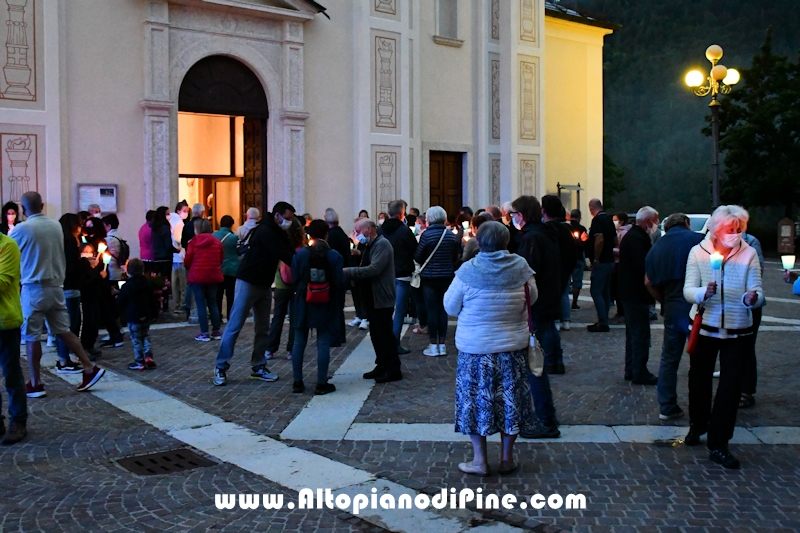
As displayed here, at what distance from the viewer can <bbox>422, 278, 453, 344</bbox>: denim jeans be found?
1066cm

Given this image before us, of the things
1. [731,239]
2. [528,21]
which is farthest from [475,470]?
[528,21]

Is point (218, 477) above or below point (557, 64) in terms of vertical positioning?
below

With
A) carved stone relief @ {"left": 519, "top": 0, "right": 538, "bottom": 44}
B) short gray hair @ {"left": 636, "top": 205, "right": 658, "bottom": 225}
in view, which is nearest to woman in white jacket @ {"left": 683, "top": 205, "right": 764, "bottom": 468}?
short gray hair @ {"left": 636, "top": 205, "right": 658, "bottom": 225}

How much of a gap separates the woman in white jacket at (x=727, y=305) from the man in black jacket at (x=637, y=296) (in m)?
2.39

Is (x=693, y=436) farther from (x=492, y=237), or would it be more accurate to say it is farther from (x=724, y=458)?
(x=492, y=237)

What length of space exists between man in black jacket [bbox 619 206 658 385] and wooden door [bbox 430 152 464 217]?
14173 millimetres

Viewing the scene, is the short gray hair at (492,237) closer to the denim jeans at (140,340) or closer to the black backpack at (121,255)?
the denim jeans at (140,340)

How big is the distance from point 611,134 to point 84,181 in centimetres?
3706

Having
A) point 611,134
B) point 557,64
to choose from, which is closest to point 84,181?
point 557,64

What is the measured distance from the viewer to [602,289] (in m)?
12.7

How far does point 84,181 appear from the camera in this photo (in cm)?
1697

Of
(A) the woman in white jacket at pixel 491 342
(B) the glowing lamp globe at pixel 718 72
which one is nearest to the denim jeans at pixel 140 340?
(A) the woman in white jacket at pixel 491 342

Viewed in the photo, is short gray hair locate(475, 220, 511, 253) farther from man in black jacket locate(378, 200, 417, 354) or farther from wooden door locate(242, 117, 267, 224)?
wooden door locate(242, 117, 267, 224)

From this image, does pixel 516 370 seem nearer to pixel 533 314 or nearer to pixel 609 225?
pixel 533 314
